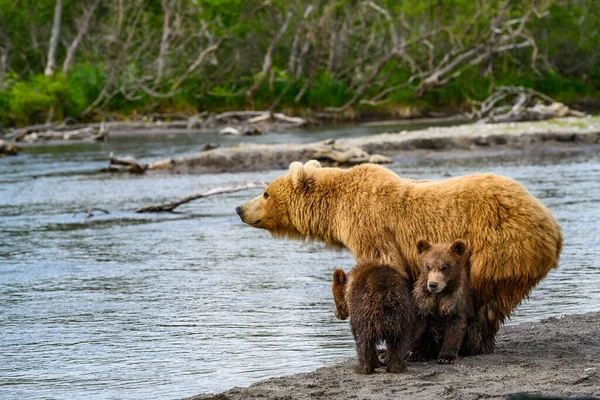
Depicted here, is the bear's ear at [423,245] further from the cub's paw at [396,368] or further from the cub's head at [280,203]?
the cub's head at [280,203]

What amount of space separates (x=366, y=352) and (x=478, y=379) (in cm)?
75

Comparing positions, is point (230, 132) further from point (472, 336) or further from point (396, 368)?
point (396, 368)

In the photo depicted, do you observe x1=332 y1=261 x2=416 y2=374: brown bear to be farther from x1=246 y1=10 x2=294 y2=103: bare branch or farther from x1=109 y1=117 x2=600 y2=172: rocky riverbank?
x1=246 y1=10 x2=294 y2=103: bare branch

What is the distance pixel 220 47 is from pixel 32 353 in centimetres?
4604

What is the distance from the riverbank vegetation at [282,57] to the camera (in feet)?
161

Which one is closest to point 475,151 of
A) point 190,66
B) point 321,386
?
point 321,386

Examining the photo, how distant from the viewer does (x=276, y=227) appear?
27.3 ft

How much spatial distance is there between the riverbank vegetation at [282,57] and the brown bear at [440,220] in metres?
38.9

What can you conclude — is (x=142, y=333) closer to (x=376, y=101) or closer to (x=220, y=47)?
(x=376, y=101)

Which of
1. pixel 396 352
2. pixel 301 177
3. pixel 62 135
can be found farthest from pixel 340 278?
pixel 62 135

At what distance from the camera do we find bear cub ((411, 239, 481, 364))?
6.86 metres

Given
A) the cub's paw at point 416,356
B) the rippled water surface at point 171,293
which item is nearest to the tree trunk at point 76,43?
the rippled water surface at point 171,293

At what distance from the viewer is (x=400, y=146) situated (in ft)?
92.6

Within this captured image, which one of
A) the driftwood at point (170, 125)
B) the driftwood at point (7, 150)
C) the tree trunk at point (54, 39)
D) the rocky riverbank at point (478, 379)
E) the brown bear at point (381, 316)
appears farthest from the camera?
the tree trunk at point (54, 39)
